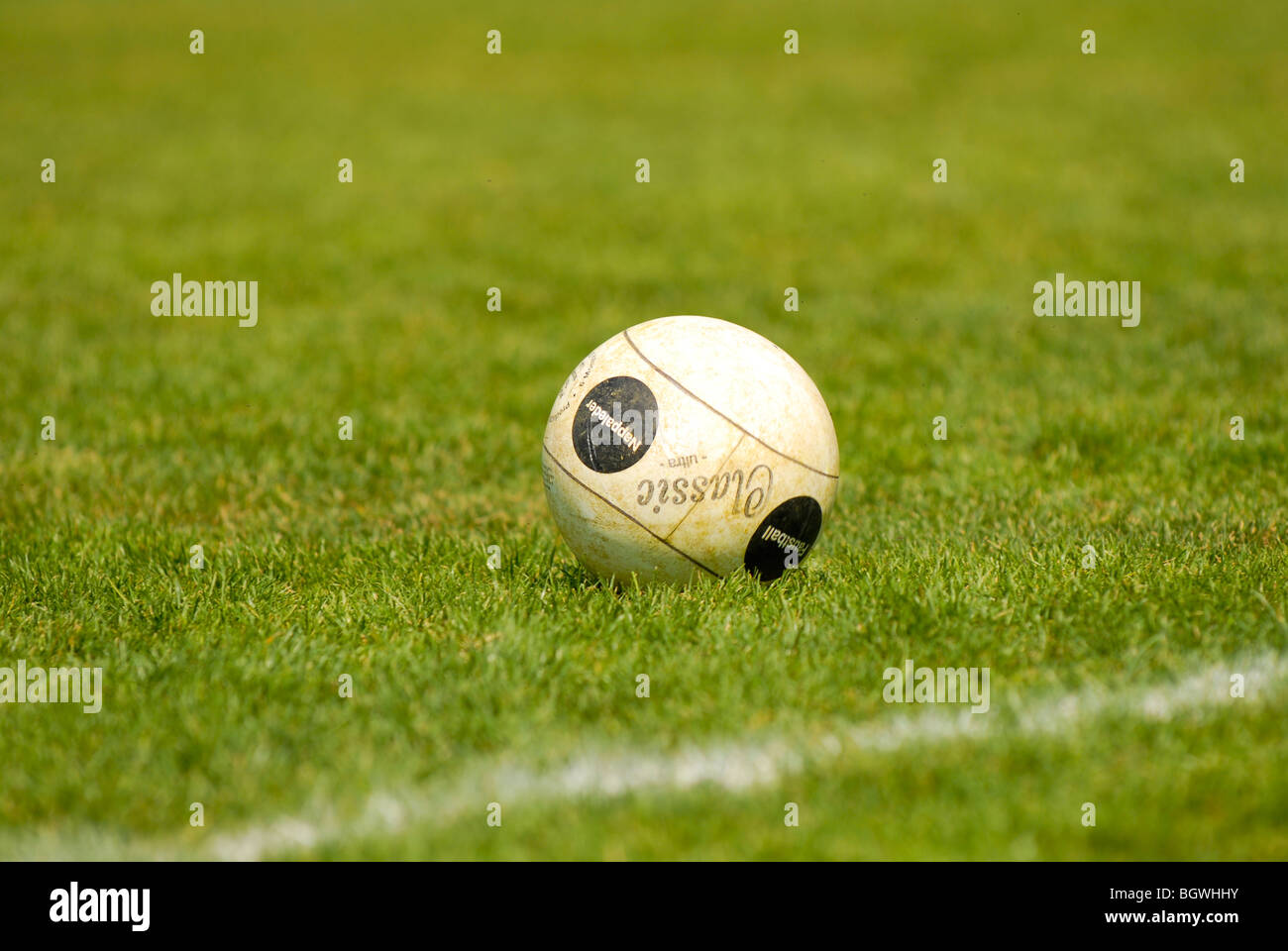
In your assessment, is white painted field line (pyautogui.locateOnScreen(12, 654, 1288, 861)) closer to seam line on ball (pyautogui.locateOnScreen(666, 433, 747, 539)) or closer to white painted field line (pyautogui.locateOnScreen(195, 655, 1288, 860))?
white painted field line (pyautogui.locateOnScreen(195, 655, 1288, 860))

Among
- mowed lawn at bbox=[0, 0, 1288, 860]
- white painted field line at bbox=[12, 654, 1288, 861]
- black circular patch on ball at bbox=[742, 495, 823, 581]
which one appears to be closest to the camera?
white painted field line at bbox=[12, 654, 1288, 861]

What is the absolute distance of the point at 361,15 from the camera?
2998 centimetres

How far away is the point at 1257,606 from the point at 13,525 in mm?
5838

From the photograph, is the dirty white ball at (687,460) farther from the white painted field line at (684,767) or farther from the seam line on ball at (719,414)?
the white painted field line at (684,767)

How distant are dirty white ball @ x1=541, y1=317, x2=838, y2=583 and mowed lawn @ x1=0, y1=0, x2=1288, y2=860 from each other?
0.66 feet

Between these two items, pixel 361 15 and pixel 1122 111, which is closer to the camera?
pixel 1122 111

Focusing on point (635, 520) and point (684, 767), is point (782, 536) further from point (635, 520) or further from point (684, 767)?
point (684, 767)

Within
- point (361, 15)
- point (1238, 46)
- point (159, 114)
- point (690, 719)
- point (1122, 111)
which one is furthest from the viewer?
point (361, 15)

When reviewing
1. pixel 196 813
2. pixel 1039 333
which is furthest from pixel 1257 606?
pixel 1039 333

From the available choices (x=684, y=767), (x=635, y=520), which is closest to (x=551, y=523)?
(x=635, y=520)

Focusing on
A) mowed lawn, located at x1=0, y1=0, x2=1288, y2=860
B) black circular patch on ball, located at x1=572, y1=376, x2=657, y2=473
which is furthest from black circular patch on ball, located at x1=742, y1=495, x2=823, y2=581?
black circular patch on ball, located at x1=572, y1=376, x2=657, y2=473

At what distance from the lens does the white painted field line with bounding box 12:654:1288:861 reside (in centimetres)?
357

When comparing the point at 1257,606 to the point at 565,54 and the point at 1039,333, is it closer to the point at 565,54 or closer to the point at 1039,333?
the point at 1039,333

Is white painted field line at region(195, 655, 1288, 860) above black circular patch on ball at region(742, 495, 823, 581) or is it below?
below
